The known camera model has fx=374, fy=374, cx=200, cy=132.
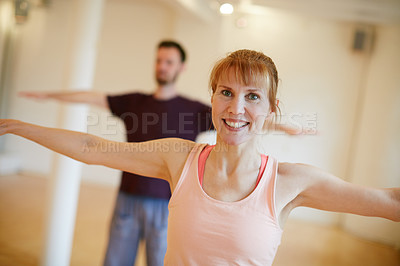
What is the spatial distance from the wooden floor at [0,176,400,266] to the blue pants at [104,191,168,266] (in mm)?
944

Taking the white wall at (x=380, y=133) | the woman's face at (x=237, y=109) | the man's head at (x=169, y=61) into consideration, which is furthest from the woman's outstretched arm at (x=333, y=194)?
the white wall at (x=380, y=133)

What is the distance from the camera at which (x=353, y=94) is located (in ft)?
16.9

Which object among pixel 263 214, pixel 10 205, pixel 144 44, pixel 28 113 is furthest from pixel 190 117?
pixel 28 113

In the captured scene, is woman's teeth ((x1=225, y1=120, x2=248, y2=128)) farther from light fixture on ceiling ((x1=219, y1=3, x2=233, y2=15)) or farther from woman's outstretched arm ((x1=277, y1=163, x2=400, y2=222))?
light fixture on ceiling ((x1=219, y1=3, x2=233, y2=15))

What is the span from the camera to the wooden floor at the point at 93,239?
3.14 metres

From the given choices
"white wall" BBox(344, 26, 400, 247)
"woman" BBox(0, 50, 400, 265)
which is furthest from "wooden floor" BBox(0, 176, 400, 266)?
"woman" BBox(0, 50, 400, 265)

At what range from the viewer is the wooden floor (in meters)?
3.14

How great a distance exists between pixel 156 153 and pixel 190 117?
113cm

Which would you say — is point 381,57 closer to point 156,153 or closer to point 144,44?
point 144,44

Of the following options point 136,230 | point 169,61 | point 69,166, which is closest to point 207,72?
point 169,61

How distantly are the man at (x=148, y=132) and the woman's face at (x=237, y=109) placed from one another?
3.81 ft

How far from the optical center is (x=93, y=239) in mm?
3576

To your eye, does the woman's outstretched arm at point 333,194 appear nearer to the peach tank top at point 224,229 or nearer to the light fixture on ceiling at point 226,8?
the peach tank top at point 224,229

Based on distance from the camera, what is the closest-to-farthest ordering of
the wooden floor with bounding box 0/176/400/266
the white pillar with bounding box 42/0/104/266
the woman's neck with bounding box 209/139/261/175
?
the woman's neck with bounding box 209/139/261/175, the white pillar with bounding box 42/0/104/266, the wooden floor with bounding box 0/176/400/266
